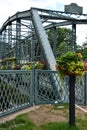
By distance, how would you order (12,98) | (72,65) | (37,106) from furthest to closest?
(37,106) < (12,98) < (72,65)

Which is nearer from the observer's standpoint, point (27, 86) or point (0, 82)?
point (0, 82)

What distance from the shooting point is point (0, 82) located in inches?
375

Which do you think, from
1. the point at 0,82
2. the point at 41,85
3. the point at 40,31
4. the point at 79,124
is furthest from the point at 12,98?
the point at 40,31

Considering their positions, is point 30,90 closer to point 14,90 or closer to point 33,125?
point 14,90

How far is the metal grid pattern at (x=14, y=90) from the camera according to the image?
31.6 feet

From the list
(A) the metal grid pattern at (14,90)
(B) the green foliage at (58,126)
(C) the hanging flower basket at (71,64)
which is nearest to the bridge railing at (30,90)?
(A) the metal grid pattern at (14,90)

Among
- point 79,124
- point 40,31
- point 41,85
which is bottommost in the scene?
point 79,124

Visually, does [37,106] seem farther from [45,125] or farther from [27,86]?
[45,125]

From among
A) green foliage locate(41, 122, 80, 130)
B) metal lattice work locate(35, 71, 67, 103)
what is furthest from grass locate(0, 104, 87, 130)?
metal lattice work locate(35, 71, 67, 103)

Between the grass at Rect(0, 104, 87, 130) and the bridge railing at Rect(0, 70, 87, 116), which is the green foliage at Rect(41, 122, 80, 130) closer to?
the grass at Rect(0, 104, 87, 130)

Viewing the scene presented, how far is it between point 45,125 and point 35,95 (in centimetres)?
260

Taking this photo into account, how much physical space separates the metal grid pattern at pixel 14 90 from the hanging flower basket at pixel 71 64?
1922 millimetres

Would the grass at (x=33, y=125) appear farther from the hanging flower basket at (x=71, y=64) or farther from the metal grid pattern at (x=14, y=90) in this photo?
the hanging flower basket at (x=71, y=64)

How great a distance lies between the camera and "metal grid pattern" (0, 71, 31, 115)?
379 inches
